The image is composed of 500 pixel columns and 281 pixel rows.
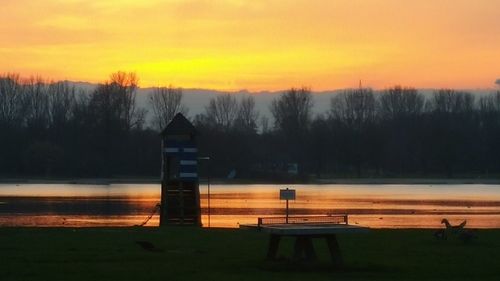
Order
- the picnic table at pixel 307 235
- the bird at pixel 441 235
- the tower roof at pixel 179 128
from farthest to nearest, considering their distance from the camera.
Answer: the tower roof at pixel 179 128, the bird at pixel 441 235, the picnic table at pixel 307 235

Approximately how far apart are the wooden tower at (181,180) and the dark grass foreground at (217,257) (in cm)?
1147

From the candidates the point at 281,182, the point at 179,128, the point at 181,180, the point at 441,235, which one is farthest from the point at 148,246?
the point at 281,182

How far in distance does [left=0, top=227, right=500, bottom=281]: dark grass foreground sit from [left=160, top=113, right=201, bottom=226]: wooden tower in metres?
11.5

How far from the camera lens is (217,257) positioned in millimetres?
19047

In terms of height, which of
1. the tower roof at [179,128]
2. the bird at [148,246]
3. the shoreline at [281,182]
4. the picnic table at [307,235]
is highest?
the tower roof at [179,128]

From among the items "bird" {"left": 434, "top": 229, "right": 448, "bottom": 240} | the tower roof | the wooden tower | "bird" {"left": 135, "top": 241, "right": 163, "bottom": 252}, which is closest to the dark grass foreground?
"bird" {"left": 135, "top": 241, "right": 163, "bottom": 252}

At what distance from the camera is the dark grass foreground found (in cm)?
1642

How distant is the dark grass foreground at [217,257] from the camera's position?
1642 centimetres

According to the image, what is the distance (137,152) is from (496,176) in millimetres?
44523

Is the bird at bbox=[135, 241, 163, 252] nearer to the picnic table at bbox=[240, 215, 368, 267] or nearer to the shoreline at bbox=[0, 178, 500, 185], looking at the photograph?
the picnic table at bbox=[240, 215, 368, 267]

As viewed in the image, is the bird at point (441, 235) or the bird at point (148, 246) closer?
the bird at point (148, 246)

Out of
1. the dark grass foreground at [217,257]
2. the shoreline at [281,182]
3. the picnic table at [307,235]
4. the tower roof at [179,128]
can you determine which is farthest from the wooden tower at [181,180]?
the shoreline at [281,182]

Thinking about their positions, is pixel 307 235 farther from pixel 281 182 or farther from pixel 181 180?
pixel 281 182

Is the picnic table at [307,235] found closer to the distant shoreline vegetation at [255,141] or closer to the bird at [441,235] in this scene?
the bird at [441,235]
